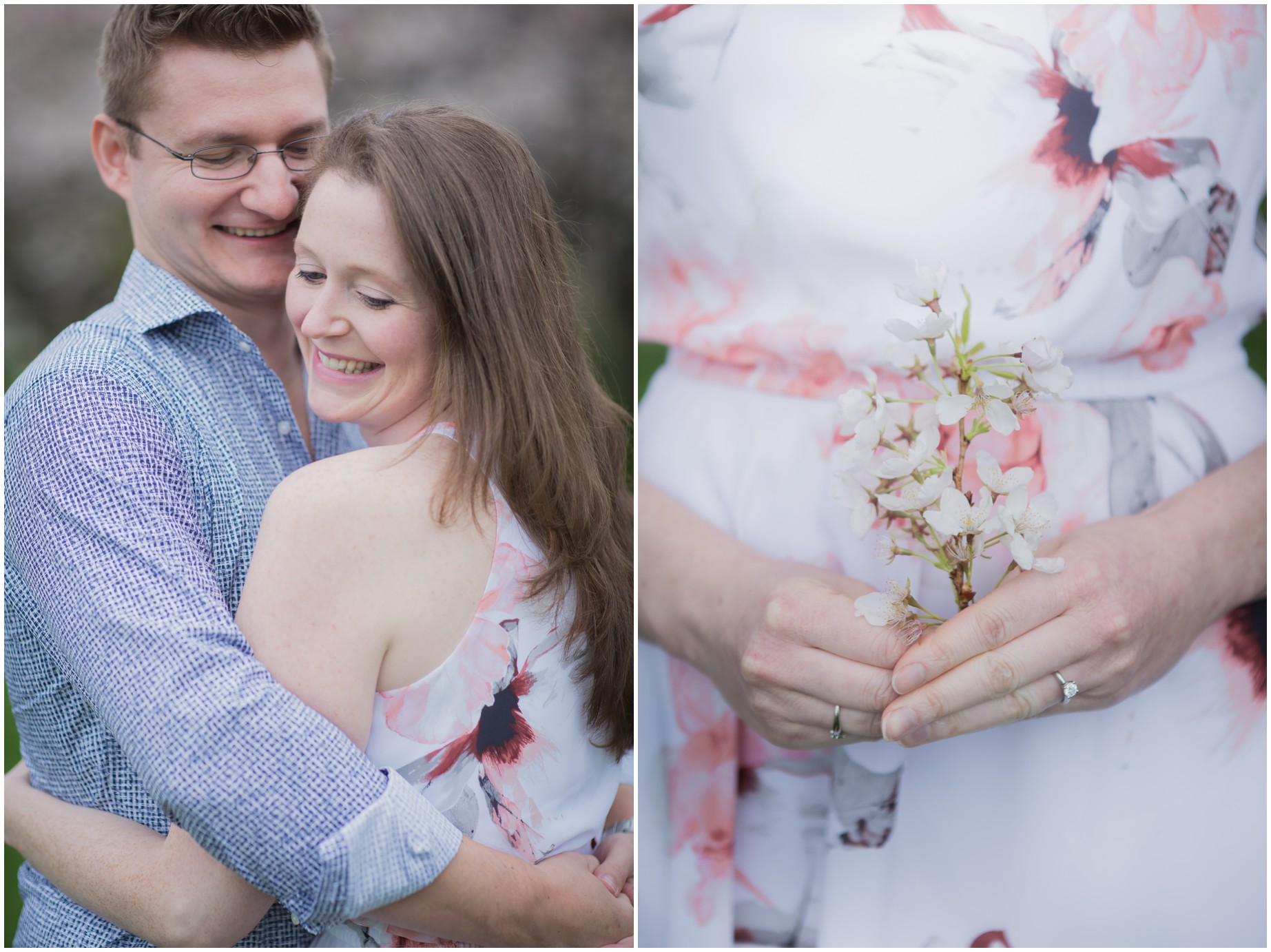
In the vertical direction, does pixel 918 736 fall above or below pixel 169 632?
below

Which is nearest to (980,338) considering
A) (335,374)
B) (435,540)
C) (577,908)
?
(435,540)

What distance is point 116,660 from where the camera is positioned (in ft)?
4.46

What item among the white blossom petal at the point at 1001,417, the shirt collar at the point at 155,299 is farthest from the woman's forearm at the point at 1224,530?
the shirt collar at the point at 155,299

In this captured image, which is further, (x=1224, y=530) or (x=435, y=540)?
(x=1224, y=530)

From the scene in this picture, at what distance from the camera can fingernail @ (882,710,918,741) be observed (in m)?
1.44

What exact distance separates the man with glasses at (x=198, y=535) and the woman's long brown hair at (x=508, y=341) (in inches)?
11.8

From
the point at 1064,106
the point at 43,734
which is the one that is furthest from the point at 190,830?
the point at 1064,106

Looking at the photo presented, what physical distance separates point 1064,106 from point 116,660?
166cm

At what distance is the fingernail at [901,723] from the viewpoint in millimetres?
1441

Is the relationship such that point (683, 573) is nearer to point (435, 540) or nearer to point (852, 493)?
point (852, 493)

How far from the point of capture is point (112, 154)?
184 centimetres

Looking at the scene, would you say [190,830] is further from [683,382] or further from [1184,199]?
[1184,199]

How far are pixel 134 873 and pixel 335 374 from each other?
0.81 metres

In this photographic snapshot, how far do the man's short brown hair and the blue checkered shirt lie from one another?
305 millimetres
